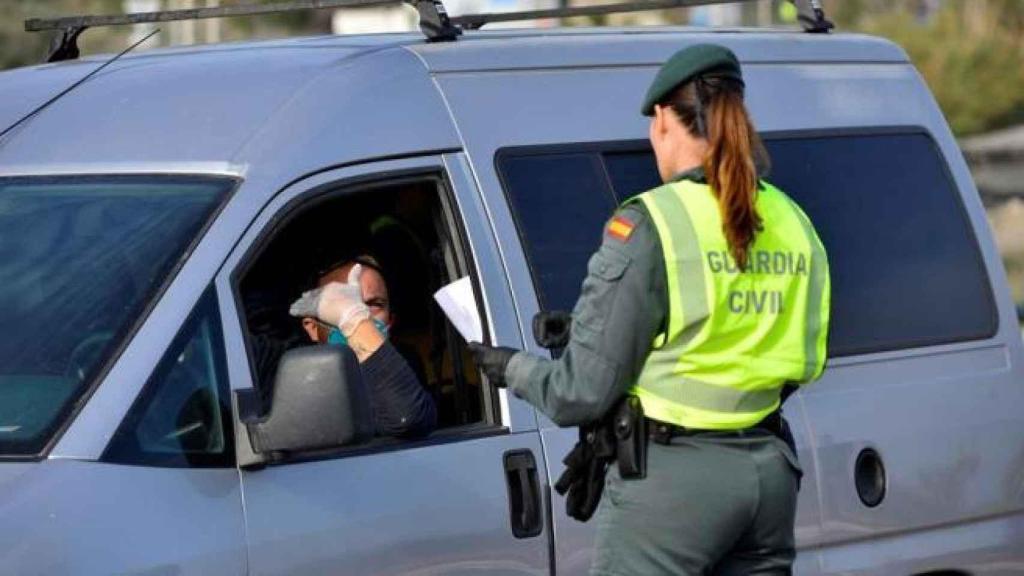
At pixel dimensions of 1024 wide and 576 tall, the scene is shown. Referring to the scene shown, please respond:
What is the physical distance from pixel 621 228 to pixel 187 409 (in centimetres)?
93

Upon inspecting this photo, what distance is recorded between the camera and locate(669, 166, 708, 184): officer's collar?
13.7 ft

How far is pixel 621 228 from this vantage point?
411 centimetres

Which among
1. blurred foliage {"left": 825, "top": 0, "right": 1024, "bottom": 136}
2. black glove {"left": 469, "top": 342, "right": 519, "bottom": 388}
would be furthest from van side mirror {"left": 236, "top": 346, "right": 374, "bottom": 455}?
blurred foliage {"left": 825, "top": 0, "right": 1024, "bottom": 136}

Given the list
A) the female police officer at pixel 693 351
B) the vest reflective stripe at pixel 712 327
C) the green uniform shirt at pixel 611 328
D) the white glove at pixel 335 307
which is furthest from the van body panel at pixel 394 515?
the vest reflective stripe at pixel 712 327

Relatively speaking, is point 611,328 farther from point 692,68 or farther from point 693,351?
point 692,68

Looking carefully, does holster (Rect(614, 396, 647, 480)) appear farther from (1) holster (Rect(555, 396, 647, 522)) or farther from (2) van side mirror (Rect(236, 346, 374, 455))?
(2) van side mirror (Rect(236, 346, 374, 455))

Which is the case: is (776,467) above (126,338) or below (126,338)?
below

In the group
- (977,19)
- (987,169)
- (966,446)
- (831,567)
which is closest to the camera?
(831,567)

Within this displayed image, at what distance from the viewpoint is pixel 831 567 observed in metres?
5.39

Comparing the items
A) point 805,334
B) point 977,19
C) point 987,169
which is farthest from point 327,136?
point 977,19

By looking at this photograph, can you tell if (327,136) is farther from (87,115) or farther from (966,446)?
(966,446)

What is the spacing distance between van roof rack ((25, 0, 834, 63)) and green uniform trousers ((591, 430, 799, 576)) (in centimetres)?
119

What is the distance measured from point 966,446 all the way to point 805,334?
64.4 inches

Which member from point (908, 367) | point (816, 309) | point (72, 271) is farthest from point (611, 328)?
point (908, 367)
